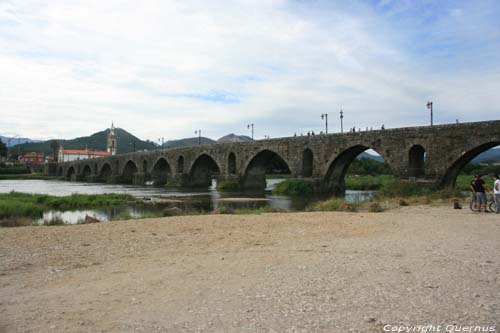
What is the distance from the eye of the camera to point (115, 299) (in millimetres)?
6316

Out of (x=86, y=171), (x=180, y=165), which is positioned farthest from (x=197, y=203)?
(x=86, y=171)

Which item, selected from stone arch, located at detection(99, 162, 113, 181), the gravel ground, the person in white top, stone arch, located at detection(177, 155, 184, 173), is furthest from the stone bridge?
stone arch, located at detection(99, 162, 113, 181)

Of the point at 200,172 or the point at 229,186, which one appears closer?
the point at 229,186

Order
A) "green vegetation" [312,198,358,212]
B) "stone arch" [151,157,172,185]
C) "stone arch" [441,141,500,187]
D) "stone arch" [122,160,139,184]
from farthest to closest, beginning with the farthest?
"stone arch" [122,160,139,184], "stone arch" [151,157,172,185], "stone arch" [441,141,500,187], "green vegetation" [312,198,358,212]

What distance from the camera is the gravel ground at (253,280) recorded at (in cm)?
524

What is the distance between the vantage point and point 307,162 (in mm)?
44406

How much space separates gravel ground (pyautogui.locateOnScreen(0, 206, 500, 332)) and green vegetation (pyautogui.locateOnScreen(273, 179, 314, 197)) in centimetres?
2776

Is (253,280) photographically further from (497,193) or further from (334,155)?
(334,155)

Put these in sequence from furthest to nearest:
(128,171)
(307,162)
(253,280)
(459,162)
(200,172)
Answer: (128,171) < (200,172) < (307,162) < (459,162) < (253,280)

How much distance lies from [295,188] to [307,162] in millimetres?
3742

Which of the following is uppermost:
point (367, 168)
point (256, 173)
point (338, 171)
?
point (367, 168)

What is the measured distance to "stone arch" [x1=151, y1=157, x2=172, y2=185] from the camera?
250 ft

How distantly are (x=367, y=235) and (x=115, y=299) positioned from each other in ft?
25.4

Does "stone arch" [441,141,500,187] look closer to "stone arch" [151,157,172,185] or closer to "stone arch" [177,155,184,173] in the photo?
"stone arch" [177,155,184,173]
